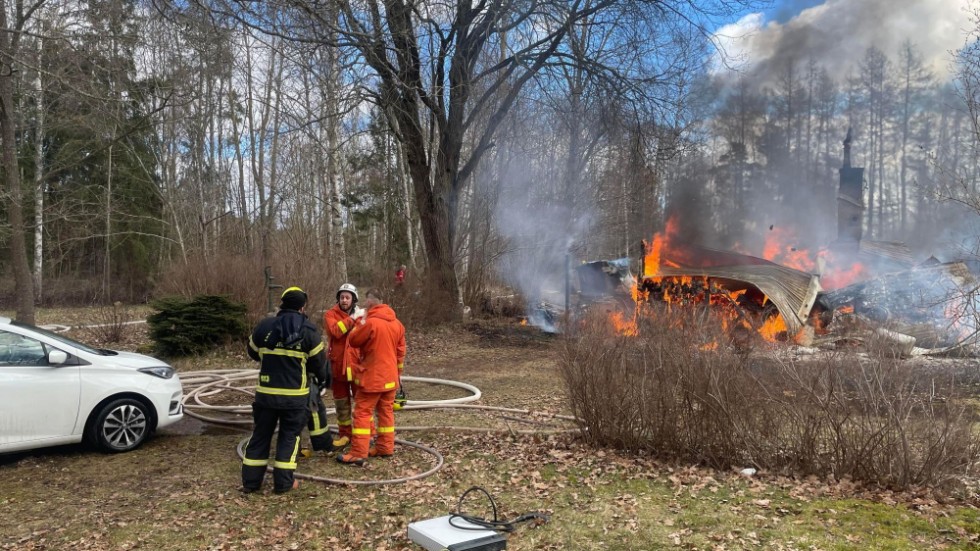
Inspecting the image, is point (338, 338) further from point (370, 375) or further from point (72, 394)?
point (72, 394)

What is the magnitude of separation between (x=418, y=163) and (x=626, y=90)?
590 centimetres

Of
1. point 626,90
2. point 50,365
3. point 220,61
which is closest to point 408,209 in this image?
point 626,90

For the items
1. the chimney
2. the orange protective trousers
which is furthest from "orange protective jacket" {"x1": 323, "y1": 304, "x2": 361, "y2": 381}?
the chimney

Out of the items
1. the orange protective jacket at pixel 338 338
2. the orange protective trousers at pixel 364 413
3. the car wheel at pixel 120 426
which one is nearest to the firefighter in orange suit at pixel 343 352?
the orange protective jacket at pixel 338 338

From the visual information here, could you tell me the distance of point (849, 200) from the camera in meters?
23.2

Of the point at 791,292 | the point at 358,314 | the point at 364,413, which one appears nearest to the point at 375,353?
the point at 358,314

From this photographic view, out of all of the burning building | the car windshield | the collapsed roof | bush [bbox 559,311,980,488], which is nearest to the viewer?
bush [bbox 559,311,980,488]

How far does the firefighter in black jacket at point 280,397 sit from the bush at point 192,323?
26.3ft

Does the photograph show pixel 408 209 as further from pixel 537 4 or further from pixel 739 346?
pixel 739 346

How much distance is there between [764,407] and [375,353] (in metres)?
3.56

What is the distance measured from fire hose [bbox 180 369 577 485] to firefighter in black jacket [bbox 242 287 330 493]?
0.37 m

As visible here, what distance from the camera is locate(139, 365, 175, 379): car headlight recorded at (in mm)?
6571

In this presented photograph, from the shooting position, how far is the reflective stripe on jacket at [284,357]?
17.4ft

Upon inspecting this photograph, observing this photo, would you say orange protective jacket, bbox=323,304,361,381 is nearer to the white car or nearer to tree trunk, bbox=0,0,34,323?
the white car
